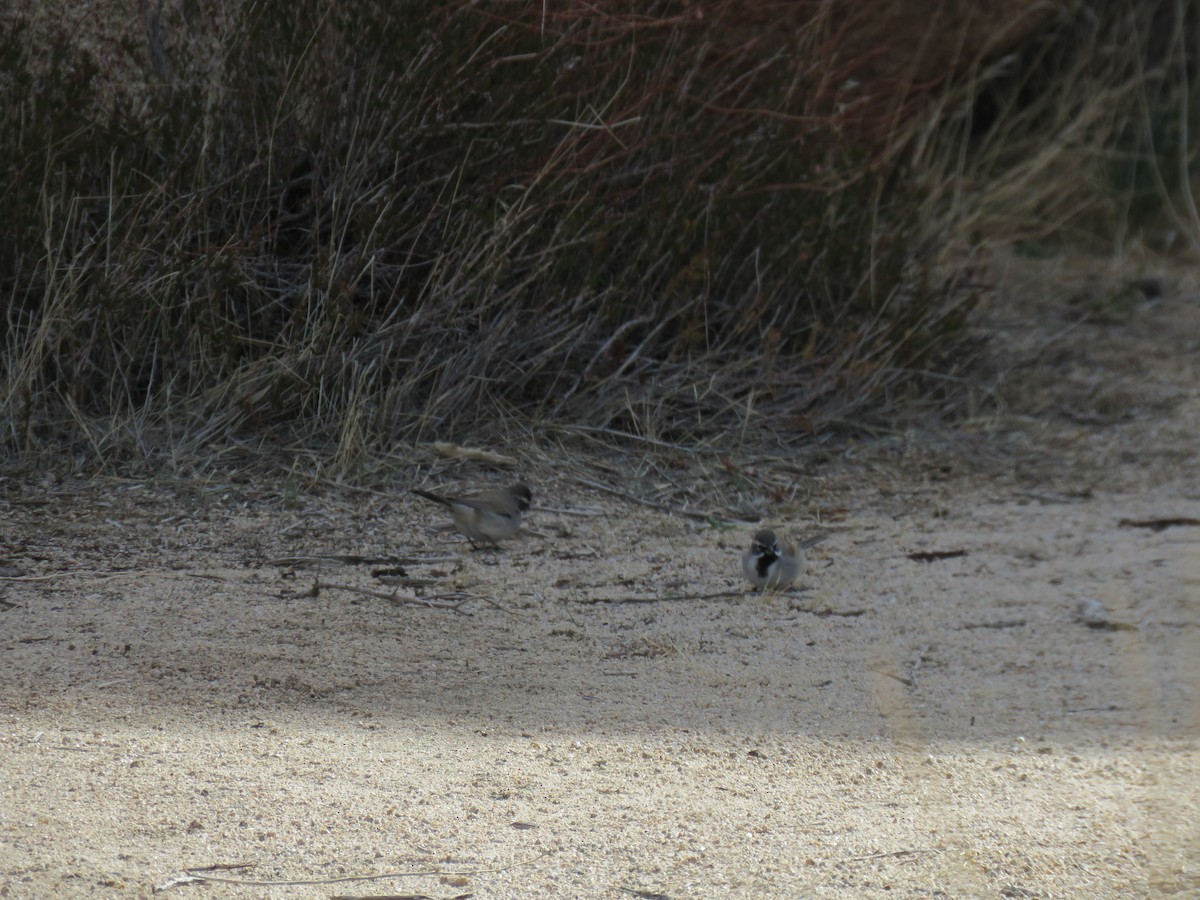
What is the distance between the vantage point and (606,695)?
3275mm

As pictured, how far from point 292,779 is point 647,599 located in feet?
4.87

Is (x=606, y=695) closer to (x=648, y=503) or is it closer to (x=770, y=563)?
(x=770, y=563)

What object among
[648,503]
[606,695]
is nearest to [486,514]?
[648,503]

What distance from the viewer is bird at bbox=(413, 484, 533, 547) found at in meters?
4.17

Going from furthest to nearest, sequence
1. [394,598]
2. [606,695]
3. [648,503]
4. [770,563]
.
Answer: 1. [648,503]
2. [770,563]
3. [394,598]
4. [606,695]

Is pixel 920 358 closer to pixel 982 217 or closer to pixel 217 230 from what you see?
pixel 982 217

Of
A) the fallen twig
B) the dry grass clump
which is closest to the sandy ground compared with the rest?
the fallen twig

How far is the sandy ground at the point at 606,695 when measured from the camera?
2467 mm

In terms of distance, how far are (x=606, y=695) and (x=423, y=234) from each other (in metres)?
2.29

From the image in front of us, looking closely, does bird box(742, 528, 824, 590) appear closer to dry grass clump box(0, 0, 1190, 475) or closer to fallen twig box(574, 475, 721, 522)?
fallen twig box(574, 475, 721, 522)

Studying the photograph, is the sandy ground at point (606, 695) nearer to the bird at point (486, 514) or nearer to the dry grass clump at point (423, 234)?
the bird at point (486, 514)

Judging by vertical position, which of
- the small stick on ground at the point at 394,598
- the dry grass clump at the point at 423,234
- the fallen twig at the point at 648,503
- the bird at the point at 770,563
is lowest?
the small stick on ground at the point at 394,598

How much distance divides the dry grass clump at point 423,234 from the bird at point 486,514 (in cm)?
57

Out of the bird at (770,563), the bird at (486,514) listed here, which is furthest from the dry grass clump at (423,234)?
the bird at (770,563)
